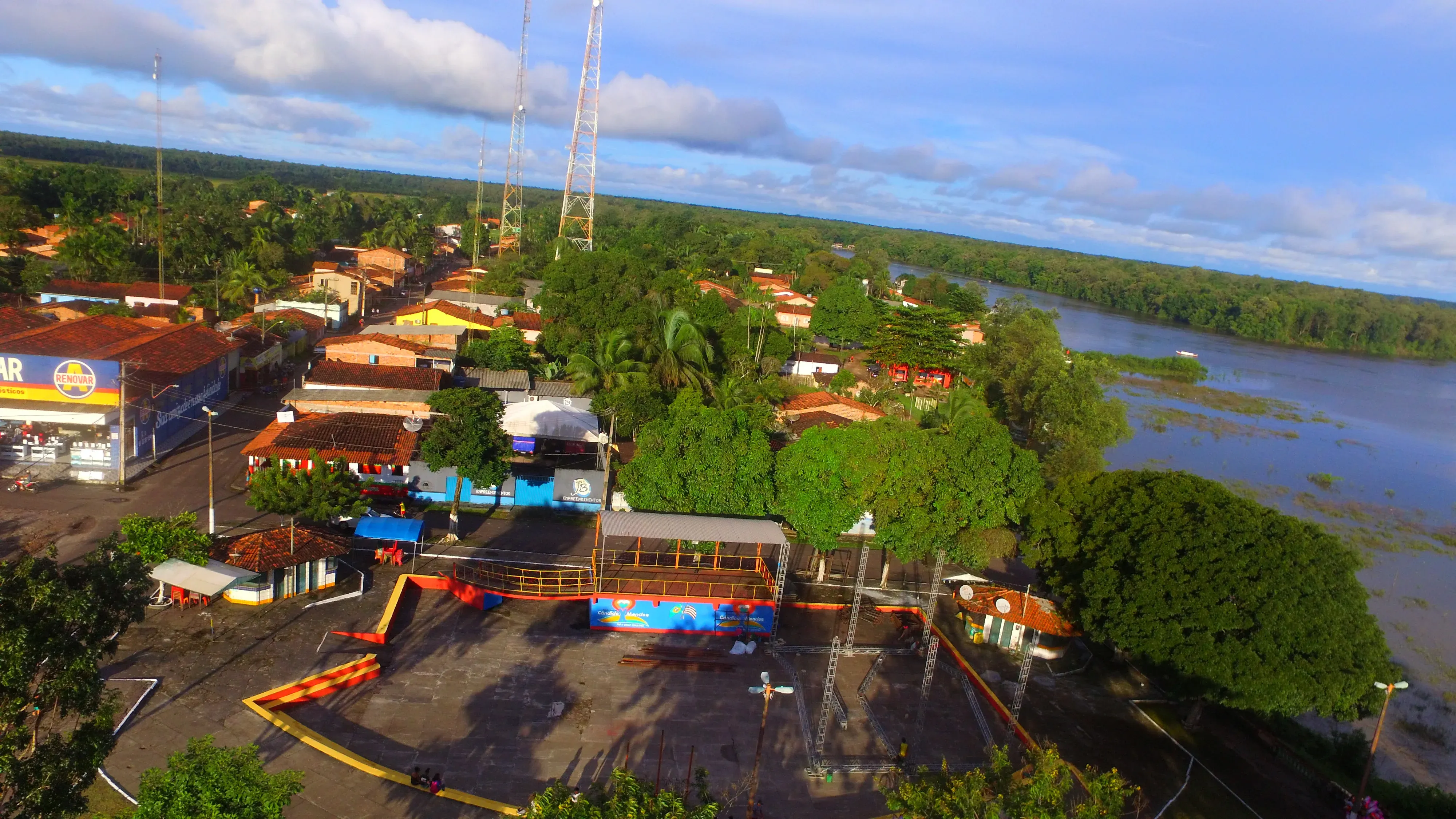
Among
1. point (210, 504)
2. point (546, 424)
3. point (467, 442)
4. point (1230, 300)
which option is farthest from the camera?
point (1230, 300)

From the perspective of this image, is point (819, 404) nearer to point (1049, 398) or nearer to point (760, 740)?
point (1049, 398)

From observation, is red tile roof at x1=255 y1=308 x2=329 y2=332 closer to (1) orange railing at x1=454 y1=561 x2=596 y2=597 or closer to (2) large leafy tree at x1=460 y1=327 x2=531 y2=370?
(2) large leafy tree at x1=460 y1=327 x2=531 y2=370

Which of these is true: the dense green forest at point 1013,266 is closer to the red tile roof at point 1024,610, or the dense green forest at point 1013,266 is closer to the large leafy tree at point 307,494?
the large leafy tree at point 307,494

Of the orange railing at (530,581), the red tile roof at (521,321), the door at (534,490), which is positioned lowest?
the orange railing at (530,581)

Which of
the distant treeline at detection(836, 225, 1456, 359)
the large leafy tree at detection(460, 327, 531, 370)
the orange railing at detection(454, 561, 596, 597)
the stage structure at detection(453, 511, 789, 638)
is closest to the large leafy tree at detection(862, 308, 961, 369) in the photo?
the large leafy tree at detection(460, 327, 531, 370)

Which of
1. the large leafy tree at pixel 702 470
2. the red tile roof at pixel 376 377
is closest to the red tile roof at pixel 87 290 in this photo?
the red tile roof at pixel 376 377

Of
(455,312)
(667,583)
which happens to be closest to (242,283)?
(455,312)
